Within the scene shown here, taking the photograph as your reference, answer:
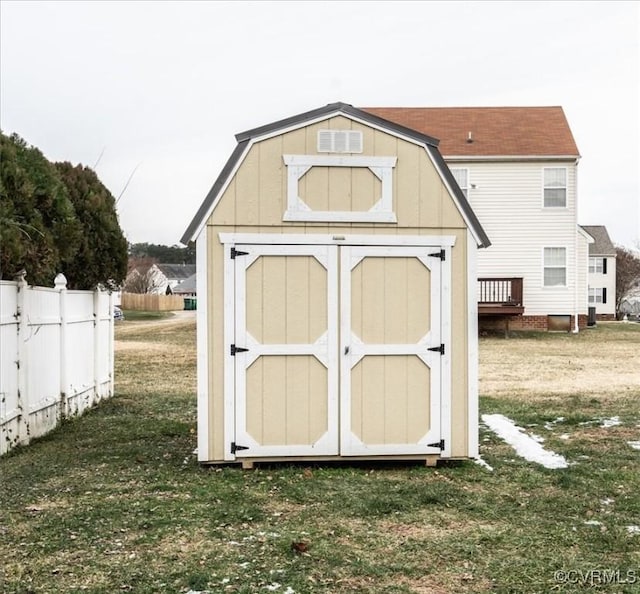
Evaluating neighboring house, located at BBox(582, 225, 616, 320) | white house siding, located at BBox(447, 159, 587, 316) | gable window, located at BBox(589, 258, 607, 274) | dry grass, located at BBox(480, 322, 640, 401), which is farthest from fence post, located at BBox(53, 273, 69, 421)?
gable window, located at BBox(589, 258, 607, 274)

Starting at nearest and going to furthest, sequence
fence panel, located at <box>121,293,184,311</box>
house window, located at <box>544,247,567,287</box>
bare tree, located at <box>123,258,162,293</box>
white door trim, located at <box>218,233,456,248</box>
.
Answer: white door trim, located at <box>218,233,456,248</box>, house window, located at <box>544,247,567,287</box>, fence panel, located at <box>121,293,184,311</box>, bare tree, located at <box>123,258,162,293</box>

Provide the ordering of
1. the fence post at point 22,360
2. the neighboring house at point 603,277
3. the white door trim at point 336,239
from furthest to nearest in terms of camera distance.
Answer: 1. the neighboring house at point 603,277
2. the fence post at point 22,360
3. the white door trim at point 336,239

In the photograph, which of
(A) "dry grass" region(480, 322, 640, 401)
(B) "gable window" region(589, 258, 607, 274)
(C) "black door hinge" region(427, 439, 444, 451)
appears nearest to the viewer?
(C) "black door hinge" region(427, 439, 444, 451)

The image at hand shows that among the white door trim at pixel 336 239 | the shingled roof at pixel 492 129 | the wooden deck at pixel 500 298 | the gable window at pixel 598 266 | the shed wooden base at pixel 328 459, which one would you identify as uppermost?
the shingled roof at pixel 492 129

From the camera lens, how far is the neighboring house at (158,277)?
208 ft

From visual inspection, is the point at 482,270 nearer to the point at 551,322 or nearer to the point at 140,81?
the point at 551,322

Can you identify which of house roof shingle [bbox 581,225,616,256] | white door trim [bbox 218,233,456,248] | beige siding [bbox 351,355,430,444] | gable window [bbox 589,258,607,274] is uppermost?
house roof shingle [bbox 581,225,616,256]

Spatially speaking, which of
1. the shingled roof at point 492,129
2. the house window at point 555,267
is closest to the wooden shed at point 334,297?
the shingled roof at point 492,129

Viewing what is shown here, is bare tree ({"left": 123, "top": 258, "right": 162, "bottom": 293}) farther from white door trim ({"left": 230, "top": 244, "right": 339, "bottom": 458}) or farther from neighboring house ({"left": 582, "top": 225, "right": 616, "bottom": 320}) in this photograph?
white door trim ({"left": 230, "top": 244, "right": 339, "bottom": 458})

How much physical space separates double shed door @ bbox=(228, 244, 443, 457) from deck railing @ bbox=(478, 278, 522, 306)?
→ 49.0ft

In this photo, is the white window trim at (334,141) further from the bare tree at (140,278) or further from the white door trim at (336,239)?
the bare tree at (140,278)

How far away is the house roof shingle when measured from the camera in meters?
45.8

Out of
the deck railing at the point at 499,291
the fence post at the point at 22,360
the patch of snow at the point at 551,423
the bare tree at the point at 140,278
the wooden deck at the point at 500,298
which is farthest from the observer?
the bare tree at the point at 140,278

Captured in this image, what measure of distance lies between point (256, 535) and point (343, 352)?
2044mm
